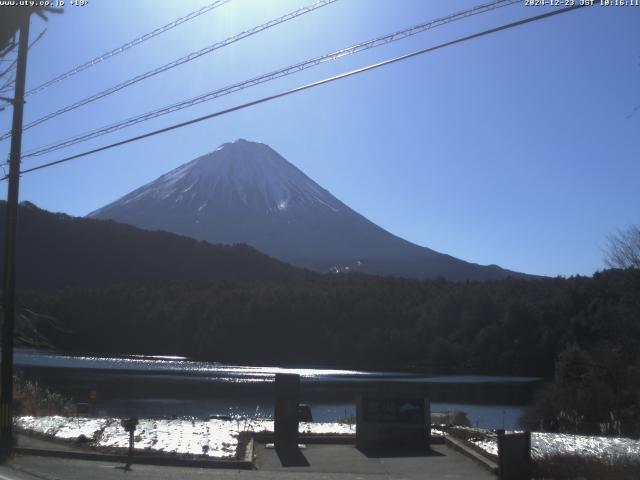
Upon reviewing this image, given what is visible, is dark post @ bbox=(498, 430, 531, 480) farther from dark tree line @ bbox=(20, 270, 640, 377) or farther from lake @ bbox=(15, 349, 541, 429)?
dark tree line @ bbox=(20, 270, 640, 377)

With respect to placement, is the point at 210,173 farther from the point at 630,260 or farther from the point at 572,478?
the point at 572,478

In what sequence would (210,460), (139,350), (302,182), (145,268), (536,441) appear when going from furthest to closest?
1. (302,182)
2. (145,268)
3. (139,350)
4. (536,441)
5. (210,460)

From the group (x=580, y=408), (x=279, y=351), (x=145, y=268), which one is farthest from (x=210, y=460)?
Result: (x=145, y=268)

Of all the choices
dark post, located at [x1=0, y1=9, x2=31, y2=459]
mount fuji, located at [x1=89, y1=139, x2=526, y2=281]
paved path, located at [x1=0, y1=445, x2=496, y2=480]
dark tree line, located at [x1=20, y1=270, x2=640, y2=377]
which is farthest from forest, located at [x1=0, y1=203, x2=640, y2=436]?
mount fuji, located at [x1=89, y1=139, x2=526, y2=281]

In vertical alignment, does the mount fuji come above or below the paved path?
above

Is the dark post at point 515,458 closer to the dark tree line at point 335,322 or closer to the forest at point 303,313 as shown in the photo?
the forest at point 303,313

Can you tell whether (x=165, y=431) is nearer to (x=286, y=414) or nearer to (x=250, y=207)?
(x=286, y=414)
